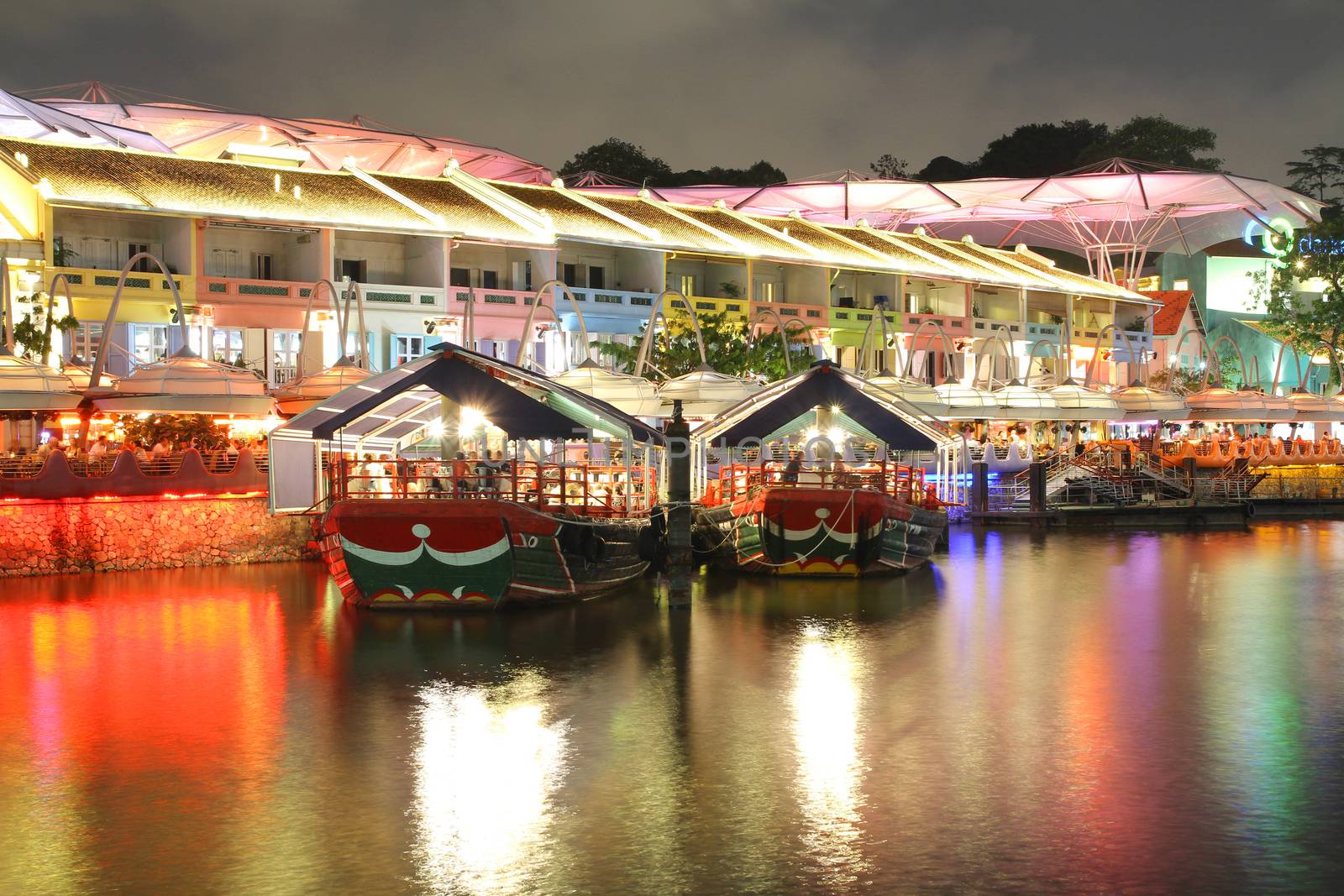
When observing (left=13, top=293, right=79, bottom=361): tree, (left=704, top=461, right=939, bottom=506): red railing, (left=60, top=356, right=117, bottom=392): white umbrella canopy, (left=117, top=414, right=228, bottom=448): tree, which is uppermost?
(left=13, top=293, right=79, bottom=361): tree

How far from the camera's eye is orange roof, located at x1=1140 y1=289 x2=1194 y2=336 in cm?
8319

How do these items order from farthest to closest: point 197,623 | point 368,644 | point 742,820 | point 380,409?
1. point 380,409
2. point 197,623
3. point 368,644
4. point 742,820

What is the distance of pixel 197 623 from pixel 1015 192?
196 feet

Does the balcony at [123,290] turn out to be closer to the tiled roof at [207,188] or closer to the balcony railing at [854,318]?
the tiled roof at [207,188]

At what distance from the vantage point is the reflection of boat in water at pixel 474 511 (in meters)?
24.2

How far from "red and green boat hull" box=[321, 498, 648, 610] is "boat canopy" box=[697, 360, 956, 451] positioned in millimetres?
6974

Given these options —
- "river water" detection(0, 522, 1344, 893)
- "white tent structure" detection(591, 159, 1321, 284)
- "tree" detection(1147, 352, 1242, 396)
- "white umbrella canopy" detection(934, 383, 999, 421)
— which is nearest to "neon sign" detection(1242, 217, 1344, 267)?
A: "white tent structure" detection(591, 159, 1321, 284)

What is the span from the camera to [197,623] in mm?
24672

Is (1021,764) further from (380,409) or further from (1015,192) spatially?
(1015,192)

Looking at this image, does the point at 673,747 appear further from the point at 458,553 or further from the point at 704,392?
the point at 704,392

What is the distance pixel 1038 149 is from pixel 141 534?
90.1 meters

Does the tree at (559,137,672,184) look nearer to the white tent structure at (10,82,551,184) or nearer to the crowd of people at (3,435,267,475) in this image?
the white tent structure at (10,82,551,184)

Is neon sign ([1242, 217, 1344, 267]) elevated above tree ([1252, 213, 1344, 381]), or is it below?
above

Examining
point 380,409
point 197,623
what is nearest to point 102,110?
point 380,409
